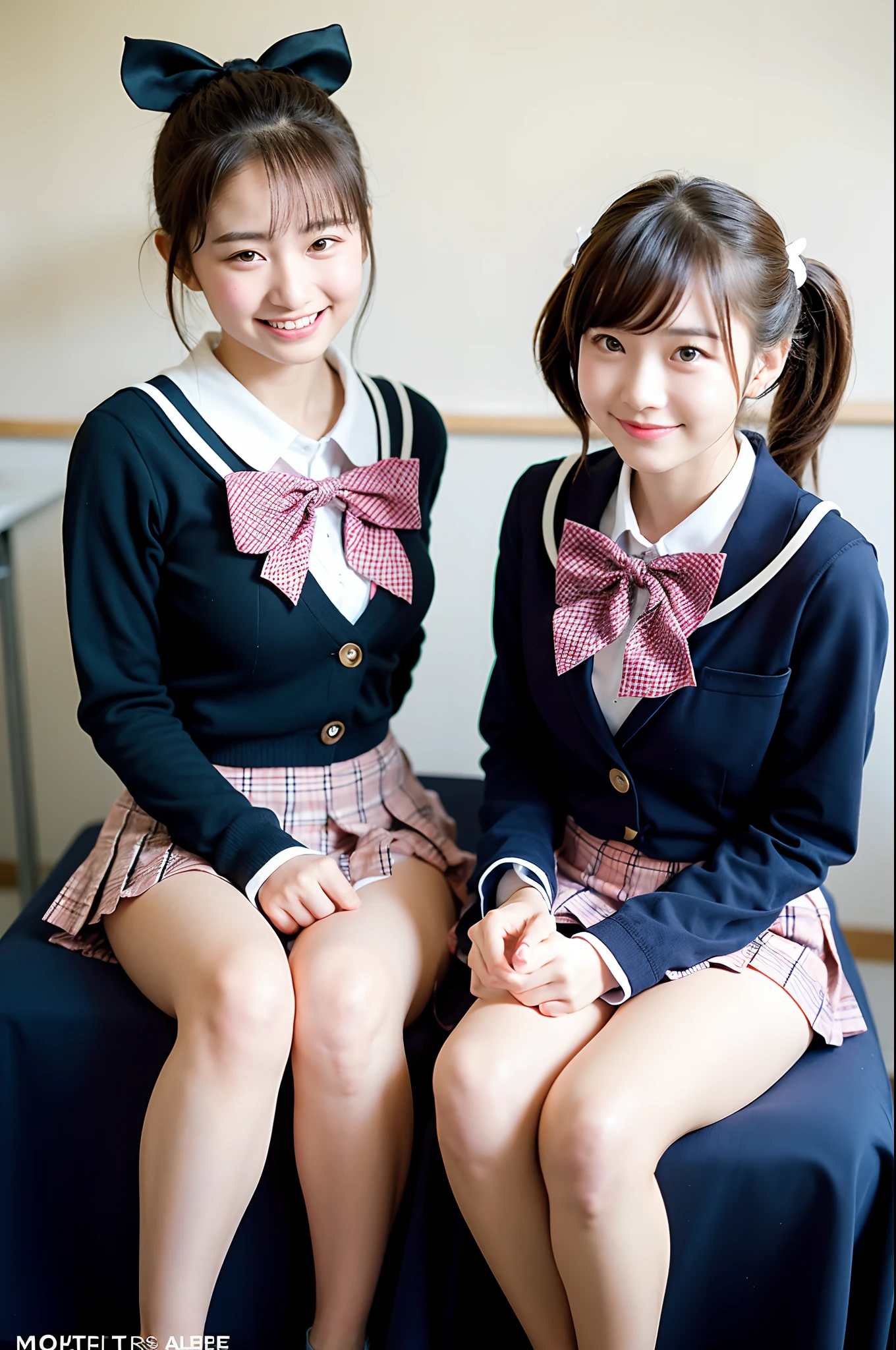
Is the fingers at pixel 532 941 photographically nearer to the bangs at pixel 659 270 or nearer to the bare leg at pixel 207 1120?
the bare leg at pixel 207 1120

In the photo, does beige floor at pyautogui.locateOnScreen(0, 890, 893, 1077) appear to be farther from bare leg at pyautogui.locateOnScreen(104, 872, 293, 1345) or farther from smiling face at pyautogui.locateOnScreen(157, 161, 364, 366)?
smiling face at pyautogui.locateOnScreen(157, 161, 364, 366)

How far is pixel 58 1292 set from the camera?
1.13m

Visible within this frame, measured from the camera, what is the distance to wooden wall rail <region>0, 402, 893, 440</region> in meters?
1.53

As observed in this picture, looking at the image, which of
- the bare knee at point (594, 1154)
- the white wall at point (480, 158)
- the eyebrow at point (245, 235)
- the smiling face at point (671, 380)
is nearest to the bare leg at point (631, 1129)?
the bare knee at point (594, 1154)

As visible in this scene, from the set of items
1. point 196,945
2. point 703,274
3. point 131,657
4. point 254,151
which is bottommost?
point 196,945

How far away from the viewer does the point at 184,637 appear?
46.2 inches

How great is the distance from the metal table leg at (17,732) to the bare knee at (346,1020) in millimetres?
723

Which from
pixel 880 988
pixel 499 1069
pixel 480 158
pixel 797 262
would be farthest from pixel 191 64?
pixel 880 988

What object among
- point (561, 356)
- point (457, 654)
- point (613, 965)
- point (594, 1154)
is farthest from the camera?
point (457, 654)

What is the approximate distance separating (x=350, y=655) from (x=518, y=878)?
11.2 inches

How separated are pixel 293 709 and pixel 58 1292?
1.95 feet

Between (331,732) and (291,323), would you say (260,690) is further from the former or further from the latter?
(291,323)

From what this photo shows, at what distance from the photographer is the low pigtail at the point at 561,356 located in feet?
3.43

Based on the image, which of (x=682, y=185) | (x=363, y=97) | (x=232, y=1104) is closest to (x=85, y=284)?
(x=363, y=97)
